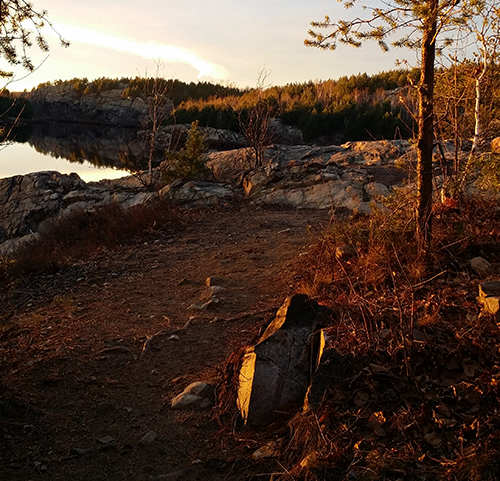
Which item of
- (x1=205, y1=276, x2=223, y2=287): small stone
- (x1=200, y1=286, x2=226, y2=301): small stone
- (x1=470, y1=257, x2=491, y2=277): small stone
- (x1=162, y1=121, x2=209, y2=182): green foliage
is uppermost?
(x1=162, y1=121, x2=209, y2=182): green foliage

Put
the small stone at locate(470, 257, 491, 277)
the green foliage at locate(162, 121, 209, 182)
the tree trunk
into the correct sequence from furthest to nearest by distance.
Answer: the green foliage at locate(162, 121, 209, 182) → the tree trunk → the small stone at locate(470, 257, 491, 277)

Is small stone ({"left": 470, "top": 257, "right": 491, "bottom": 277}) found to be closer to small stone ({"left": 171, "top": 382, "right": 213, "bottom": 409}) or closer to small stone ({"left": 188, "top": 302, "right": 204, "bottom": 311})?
small stone ({"left": 171, "top": 382, "right": 213, "bottom": 409})

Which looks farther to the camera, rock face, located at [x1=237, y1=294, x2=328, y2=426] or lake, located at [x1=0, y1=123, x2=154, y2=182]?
lake, located at [x1=0, y1=123, x2=154, y2=182]

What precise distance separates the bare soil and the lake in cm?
1256

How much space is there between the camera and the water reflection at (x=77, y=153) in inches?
993

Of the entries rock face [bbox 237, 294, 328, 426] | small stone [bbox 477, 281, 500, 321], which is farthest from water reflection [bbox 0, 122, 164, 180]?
small stone [bbox 477, 281, 500, 321]

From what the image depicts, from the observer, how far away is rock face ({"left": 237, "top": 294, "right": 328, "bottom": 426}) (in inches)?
131

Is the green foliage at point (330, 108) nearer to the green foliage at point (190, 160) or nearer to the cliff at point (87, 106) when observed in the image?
the green foliage at point (190, 160)

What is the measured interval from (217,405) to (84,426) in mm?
988

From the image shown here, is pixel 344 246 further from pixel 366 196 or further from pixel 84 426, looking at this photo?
pixel 366 196

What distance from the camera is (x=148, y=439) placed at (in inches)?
131

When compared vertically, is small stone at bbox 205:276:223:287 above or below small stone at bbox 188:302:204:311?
above

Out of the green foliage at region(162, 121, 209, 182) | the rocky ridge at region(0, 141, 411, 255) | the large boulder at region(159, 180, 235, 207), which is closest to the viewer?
the rocky ridge at region(0, 141, 411, 255)

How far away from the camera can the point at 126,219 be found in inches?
386
